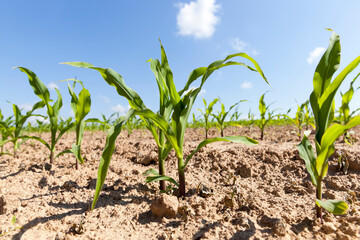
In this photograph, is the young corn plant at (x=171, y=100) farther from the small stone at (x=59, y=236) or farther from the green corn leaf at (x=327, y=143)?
the small stone at (x=59, y=236)

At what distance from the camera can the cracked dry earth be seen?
1.15 meters

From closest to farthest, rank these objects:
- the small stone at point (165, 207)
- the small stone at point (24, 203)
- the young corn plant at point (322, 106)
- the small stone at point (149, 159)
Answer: the young corn plant at point (322, 106), the small stone at point (165, 207), the small stone at point (24, 203), the small stone at point (149, 159)

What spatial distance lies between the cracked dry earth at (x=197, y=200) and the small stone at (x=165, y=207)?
3 cm

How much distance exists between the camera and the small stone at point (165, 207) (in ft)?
4.12

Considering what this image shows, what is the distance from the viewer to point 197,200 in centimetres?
138

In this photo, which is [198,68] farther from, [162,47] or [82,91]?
[82,91]

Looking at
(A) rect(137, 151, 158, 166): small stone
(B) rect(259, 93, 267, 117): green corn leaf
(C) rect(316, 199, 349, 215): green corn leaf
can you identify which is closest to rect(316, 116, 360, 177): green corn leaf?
(C) rect(316, 199, 349, 215): green corn leaf

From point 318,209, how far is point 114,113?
3.93m

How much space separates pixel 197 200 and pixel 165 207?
239 millimetres

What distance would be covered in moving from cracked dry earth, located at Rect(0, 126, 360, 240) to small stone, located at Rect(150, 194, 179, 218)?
32 mm

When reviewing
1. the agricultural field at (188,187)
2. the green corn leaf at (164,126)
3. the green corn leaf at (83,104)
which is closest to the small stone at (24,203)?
the agricultural field at (188,187)

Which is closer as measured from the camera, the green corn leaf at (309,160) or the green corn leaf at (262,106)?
the green corn leaf at (309,160)

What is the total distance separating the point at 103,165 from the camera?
873 millimetres

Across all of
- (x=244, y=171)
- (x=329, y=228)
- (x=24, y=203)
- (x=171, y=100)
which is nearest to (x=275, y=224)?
(x=329, y=228)
